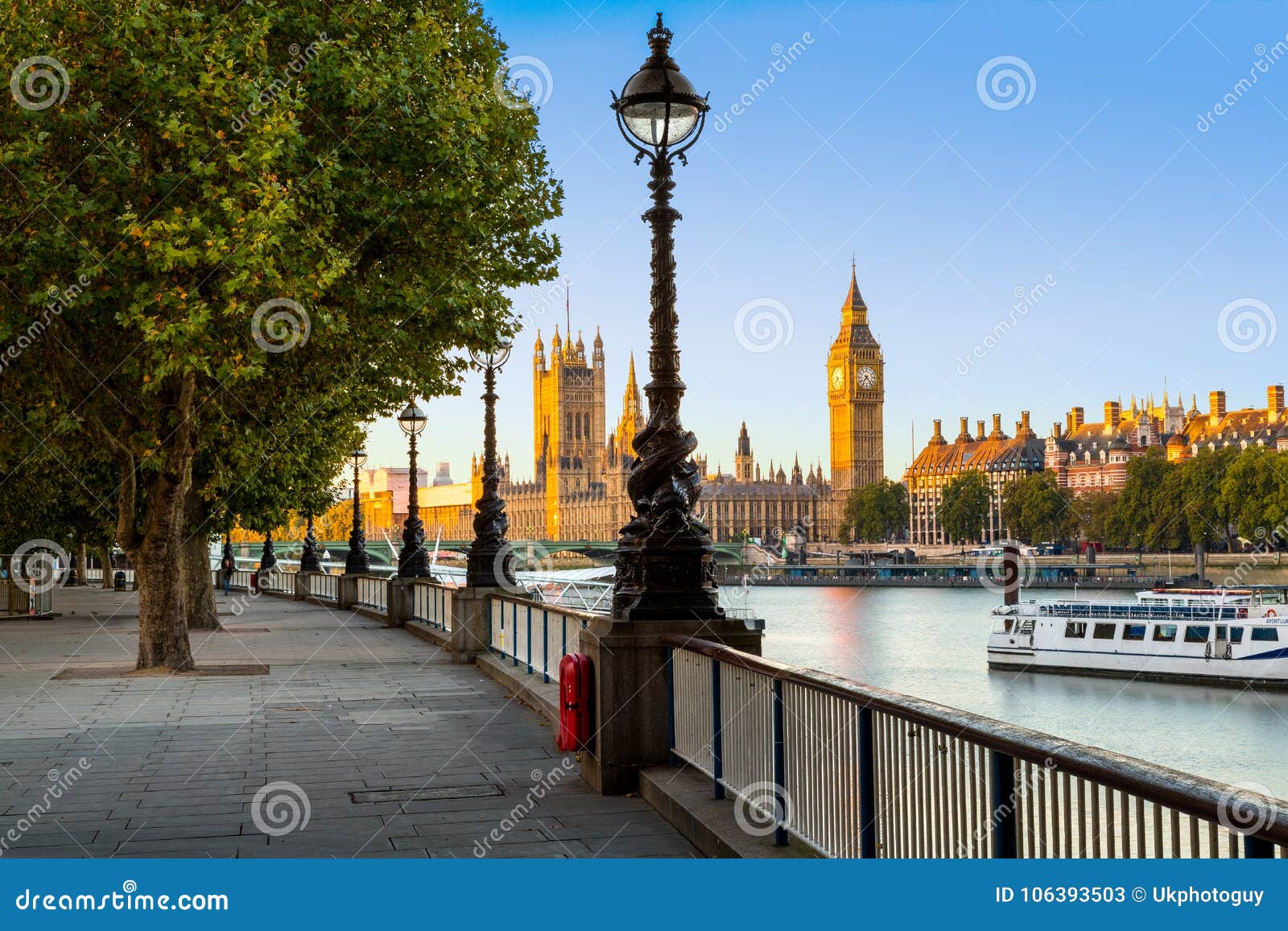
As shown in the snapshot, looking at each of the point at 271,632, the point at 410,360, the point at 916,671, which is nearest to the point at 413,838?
the point at 410,360

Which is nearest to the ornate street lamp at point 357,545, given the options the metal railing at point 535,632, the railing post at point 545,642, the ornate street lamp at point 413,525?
the ornate street lamp at point 413,525

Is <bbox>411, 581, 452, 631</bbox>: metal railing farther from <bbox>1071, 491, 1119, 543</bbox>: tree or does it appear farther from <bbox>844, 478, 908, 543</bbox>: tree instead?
<bbox>844, 478, 908, 543</bbox>: tree

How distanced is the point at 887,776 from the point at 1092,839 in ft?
4.11

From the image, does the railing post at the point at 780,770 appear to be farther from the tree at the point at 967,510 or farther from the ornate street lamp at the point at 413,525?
the tree at the point at 967,510

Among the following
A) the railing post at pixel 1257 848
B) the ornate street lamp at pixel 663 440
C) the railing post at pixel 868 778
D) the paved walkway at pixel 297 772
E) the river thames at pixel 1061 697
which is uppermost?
the ornate street lamp at pixel 663 440

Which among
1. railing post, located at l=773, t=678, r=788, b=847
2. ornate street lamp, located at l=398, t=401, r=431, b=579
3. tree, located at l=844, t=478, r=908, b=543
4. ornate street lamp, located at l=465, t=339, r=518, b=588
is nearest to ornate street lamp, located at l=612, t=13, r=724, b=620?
railing post, located at l=773, t=678, r=788, b=847

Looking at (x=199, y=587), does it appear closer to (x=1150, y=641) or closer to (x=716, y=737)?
(x=716, y=737)

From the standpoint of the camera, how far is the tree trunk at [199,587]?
25281 millimetres

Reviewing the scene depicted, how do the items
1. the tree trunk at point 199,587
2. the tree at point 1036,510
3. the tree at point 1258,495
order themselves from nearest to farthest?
the tree trunk at point 199,587 → the tree at point 1258,495 → the tree at point 1036,510

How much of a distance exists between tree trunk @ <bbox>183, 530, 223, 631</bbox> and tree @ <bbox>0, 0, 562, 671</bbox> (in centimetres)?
883

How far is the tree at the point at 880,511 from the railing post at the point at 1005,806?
16243 cm

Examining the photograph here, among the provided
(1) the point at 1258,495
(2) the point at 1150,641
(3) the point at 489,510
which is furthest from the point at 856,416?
(3) the point at 489,510

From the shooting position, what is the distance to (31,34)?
12.7 meters
